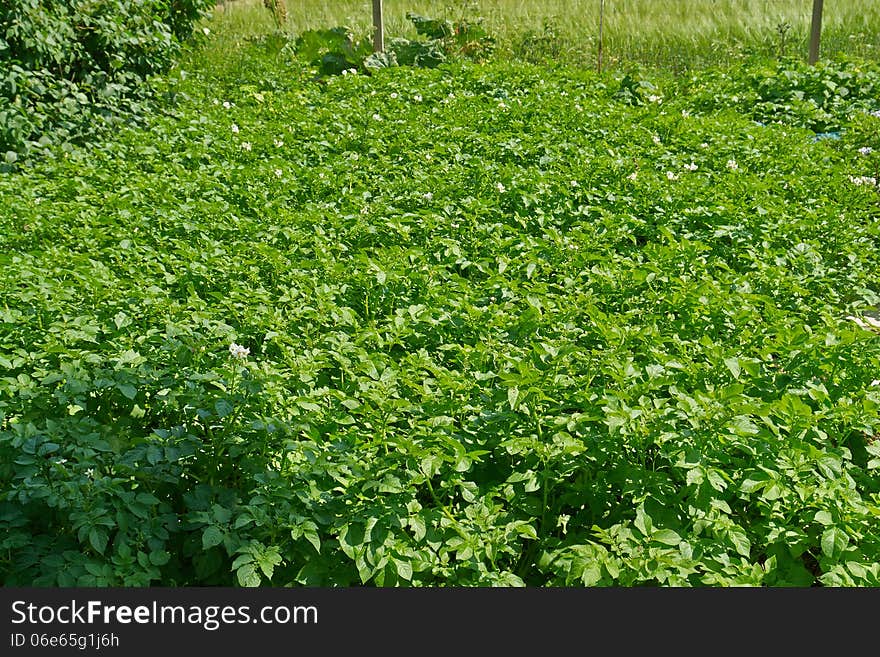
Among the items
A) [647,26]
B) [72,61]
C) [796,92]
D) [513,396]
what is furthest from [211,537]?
[647,26]

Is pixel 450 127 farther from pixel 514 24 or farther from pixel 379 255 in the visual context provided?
pixel 514 24

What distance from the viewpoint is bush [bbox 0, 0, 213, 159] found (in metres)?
6.32

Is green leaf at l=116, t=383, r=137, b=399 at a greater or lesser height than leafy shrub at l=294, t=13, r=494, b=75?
lesser

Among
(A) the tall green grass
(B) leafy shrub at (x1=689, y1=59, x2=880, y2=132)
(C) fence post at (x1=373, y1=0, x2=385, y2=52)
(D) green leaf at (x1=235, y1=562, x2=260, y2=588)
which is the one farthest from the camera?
(A) the tall green grass

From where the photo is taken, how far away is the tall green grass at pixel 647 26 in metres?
10.7

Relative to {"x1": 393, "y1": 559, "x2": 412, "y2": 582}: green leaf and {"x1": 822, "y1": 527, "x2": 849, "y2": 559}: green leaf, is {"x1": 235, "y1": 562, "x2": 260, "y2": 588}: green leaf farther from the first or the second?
{"x1": 822, "y1": 527, "x2": 849, "y2": 559}: green leaf

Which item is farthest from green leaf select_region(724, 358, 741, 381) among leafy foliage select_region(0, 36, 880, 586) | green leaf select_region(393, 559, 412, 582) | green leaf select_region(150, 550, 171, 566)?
green leaf select_region(150, 550, 171, 566)

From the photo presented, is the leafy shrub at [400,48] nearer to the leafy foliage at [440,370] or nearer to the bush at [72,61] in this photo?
the bush at [72,61]

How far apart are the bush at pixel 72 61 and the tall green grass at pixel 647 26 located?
4207mm

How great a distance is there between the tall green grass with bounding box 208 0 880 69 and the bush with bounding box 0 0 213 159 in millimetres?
4207

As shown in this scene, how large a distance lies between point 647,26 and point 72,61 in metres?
7.21

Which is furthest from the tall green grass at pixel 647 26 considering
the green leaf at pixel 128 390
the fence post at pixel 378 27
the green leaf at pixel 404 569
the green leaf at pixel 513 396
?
the green leaf at pixel 404 569

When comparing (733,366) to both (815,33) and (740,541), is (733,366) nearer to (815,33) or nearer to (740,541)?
(740,541)

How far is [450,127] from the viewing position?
6.60 m
